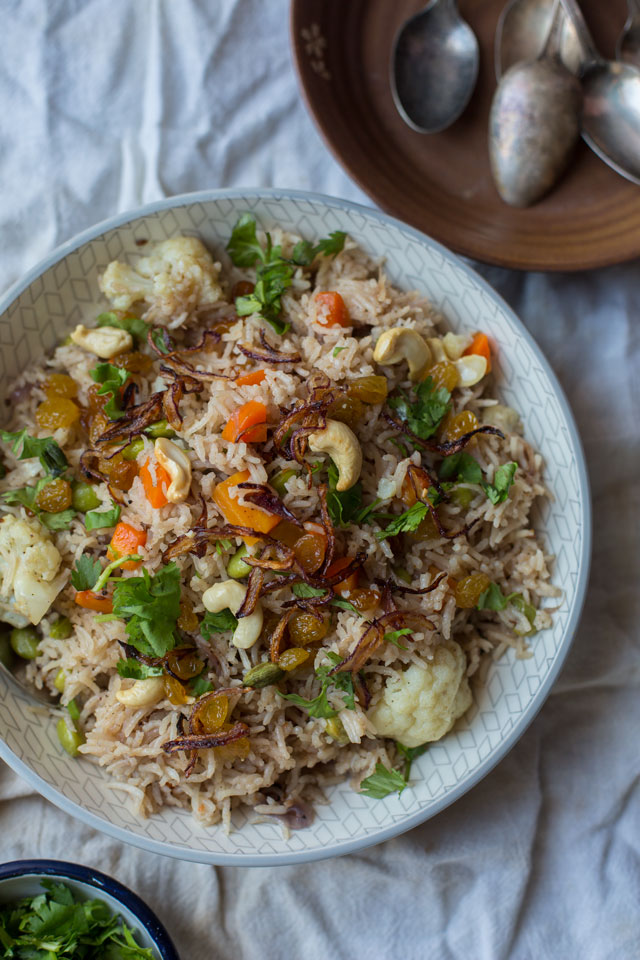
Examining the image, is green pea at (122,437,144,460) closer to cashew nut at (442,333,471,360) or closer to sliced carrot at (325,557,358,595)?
sliced carrot at (325,557,358,595)

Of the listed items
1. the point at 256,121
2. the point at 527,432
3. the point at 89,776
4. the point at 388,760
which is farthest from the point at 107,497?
the point at 256,121

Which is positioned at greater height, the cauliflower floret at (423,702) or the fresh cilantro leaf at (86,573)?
the fresh cilantro leaf at (86,573)

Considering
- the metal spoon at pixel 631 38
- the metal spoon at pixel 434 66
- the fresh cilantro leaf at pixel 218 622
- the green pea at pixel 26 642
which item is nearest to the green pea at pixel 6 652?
the green pea at pixel 26 642

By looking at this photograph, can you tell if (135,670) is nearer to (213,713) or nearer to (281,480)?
(213,713)

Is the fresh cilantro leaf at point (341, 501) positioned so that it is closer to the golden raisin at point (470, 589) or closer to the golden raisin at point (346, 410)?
the golden raisin at point (346, 410)

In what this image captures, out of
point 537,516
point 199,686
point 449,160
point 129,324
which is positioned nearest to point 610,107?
point 449,160

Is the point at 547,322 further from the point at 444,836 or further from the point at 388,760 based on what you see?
the point at 444,836
